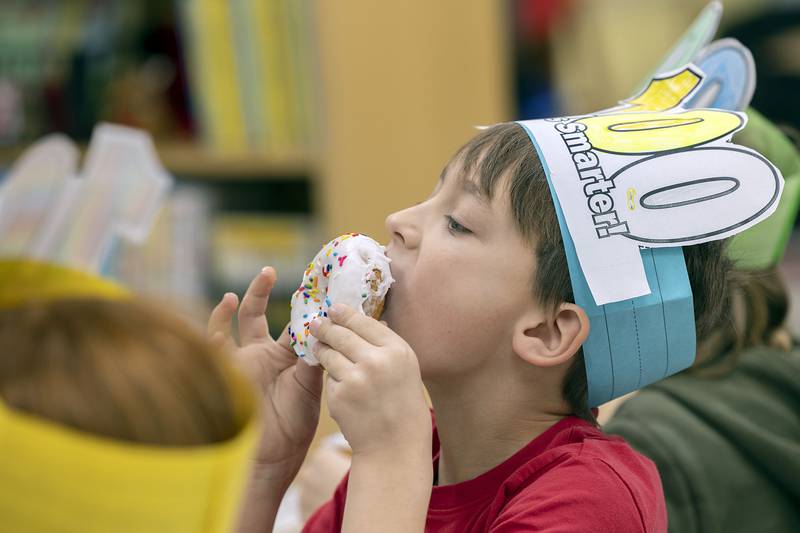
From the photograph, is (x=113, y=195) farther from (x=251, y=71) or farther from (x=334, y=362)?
(x=251, y=71)

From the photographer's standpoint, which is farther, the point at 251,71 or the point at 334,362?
the point at 251,71

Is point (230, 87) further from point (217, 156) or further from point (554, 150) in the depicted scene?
point (554, 150)

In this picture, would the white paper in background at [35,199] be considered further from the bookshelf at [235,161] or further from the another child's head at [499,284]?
the bookshelf at [235,161]

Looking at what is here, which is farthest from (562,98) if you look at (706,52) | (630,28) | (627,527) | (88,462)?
(88,462)

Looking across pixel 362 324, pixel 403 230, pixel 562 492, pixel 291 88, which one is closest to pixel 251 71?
pixel 291 88

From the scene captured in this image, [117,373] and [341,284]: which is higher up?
[117,373]

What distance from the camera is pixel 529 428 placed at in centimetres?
89

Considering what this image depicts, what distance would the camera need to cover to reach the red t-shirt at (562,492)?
2.47 ft

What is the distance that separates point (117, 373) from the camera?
0.44m

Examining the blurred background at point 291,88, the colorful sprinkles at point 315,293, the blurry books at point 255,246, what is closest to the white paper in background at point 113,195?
the colorful sprinkles at point 315,293

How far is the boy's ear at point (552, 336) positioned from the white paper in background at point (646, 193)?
0.10 feet

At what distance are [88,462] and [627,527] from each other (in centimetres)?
Answer: 47

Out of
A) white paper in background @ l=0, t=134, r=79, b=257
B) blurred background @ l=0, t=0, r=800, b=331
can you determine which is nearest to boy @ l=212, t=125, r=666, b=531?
white paper in background @ l=0, t=134, r=79, b=257

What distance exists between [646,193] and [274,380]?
0.37 metres
